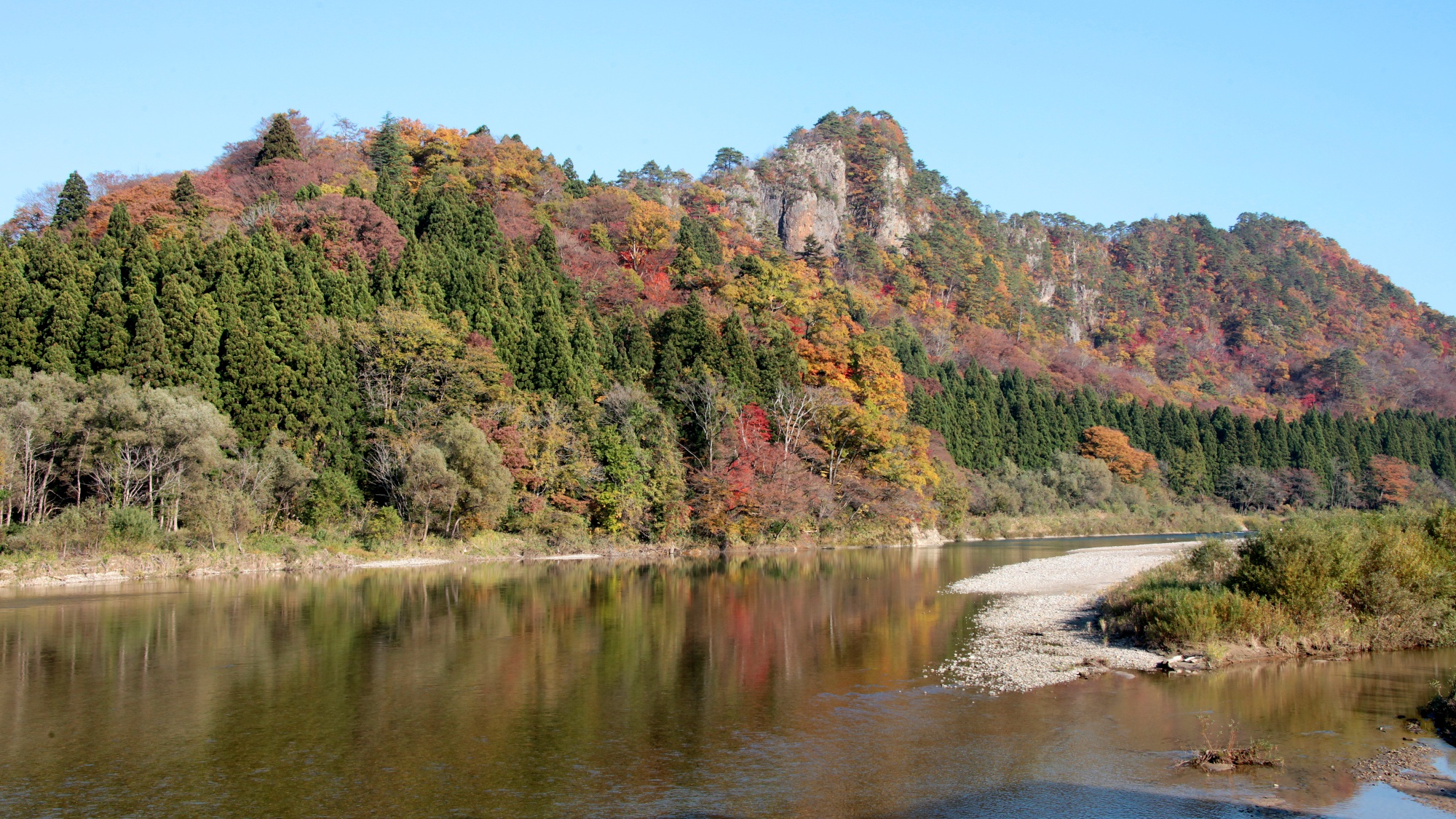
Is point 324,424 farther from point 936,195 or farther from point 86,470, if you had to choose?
point 936,195

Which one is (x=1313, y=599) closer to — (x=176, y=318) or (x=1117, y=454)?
(x=176, y=318)

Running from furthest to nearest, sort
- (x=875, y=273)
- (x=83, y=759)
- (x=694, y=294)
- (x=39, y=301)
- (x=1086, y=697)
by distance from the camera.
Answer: (x=875, y=273) → (x=694, y=294) → (x=39, y=301) → (x=1086, y=697) → (x=83, y=759)

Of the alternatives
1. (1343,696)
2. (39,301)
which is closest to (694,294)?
(39,301)

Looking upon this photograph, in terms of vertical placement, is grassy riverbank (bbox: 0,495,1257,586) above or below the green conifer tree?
below

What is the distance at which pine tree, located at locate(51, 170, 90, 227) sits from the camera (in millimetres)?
57188

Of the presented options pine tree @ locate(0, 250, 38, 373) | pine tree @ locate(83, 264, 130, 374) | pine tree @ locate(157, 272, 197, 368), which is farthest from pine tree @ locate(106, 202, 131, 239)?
pine tree @ locate(157, 272, 197, 368)

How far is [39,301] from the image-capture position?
139 ft

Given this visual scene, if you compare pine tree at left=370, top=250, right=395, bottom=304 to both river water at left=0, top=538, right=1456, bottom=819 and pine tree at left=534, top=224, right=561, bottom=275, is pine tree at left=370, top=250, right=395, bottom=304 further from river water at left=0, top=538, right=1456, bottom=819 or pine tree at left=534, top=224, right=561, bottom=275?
river water at left=0, top=538, right=1456, bottom=819

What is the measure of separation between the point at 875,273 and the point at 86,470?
A: 9794 centimetres

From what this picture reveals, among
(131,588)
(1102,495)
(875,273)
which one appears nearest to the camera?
(131,588)

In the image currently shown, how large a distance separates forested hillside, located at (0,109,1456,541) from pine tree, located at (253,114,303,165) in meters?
0.21

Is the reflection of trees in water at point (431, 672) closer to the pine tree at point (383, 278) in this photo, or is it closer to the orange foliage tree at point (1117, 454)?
the pine tree at point (383, 278)

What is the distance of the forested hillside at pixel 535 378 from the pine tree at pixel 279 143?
0.21 m

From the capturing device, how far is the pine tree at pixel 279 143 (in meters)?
73.6
